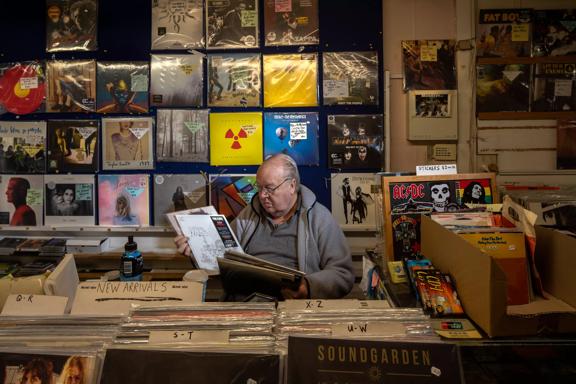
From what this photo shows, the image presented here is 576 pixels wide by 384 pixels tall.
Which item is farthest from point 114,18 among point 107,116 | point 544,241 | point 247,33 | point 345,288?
point 544,241

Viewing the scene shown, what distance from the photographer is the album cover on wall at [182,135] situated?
2891mm

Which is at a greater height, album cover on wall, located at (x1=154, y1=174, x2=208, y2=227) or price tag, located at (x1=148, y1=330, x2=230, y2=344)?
album cover on wall, located at (x1=154, y1=174, x2=208, y2=227)

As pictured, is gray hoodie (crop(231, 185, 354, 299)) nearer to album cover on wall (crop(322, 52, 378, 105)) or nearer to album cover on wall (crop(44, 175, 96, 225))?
album cover on wall (crop(322, 52, 378, 105))

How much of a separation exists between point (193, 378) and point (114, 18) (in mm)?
2920

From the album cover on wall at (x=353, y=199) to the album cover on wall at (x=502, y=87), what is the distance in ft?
3.08

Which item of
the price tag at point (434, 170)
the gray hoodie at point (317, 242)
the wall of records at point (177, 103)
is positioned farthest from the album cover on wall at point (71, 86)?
the price tag at point (434, 170)

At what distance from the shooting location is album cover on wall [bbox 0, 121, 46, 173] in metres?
2.97

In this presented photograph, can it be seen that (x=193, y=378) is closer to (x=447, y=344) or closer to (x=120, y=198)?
(x=447, y=344)

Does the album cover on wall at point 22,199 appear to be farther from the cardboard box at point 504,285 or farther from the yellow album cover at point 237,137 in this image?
the cardboard box at point 504,285

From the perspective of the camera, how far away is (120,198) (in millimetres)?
2959

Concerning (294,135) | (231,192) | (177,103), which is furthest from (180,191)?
(294,135)

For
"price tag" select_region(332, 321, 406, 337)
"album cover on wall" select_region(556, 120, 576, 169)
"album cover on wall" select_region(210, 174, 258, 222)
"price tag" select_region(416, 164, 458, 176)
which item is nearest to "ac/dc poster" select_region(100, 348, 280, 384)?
"price tag" select_region(332, 321, 406, 337)

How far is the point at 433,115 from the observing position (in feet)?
9.21

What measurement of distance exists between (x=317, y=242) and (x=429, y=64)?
1596 mm
